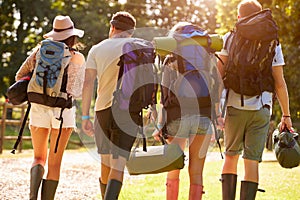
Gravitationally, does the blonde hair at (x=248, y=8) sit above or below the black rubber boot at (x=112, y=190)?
above

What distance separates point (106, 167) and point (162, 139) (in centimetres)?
55

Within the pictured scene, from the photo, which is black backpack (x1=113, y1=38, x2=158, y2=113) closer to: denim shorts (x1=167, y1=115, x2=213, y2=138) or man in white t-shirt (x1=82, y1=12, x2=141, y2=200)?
man in white t-shirt (x1=82, y1=12, x2=141, y2=200)

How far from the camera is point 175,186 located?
19.4ft

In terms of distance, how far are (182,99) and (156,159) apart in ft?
1.83

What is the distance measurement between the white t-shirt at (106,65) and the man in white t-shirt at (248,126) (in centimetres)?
94

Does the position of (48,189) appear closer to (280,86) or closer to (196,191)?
(196,191)

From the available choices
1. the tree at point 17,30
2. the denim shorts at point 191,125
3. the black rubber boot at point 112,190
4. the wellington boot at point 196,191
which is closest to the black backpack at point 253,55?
the denim shorts at point 191,125

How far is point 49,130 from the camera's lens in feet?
19.2

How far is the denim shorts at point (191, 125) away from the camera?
5.58 m

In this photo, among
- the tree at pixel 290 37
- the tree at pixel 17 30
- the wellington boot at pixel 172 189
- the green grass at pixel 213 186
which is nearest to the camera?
the wellington boot at pixel 172 189

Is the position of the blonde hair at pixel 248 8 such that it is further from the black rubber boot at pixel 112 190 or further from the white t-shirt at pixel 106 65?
the black rubber boot at pixel 112 190

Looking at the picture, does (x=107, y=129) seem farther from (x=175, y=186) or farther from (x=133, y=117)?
(x=175, y=186)

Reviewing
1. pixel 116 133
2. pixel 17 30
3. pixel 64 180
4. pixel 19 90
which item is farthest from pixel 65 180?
pixel 17 30

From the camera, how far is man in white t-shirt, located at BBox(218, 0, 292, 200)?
5617 mm
